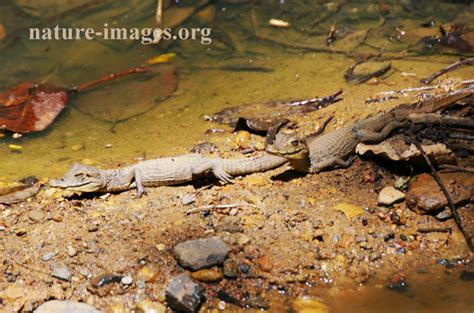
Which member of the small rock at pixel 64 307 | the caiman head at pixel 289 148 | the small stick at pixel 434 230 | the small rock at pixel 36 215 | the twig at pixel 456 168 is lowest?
the small rock at pixel 36 215

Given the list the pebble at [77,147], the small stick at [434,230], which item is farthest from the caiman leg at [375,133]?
the pebble at [77,147]

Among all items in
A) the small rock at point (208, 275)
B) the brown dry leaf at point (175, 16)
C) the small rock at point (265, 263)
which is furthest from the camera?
the brown dry leaf at point (175, 16)

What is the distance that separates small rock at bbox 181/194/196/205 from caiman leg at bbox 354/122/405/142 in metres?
1.77

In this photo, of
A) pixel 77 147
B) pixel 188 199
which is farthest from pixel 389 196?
pixel 77 147

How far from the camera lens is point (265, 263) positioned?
4746 mm

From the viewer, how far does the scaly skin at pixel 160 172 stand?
221 inches

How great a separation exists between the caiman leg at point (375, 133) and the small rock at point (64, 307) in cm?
303

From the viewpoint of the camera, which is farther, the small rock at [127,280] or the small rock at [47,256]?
the small rock at [47,256]

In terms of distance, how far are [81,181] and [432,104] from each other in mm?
3595

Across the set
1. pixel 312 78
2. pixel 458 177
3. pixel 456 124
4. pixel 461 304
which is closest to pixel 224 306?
pixel 461 304

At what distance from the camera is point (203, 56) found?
28.8 feet

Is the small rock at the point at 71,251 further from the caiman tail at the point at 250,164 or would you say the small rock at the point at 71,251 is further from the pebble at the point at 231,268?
the caiman tail at the point at 250,164

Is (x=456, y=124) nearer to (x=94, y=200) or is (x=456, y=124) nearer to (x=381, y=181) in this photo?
(x=381, y=181)

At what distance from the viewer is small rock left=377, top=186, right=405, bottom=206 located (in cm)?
520
